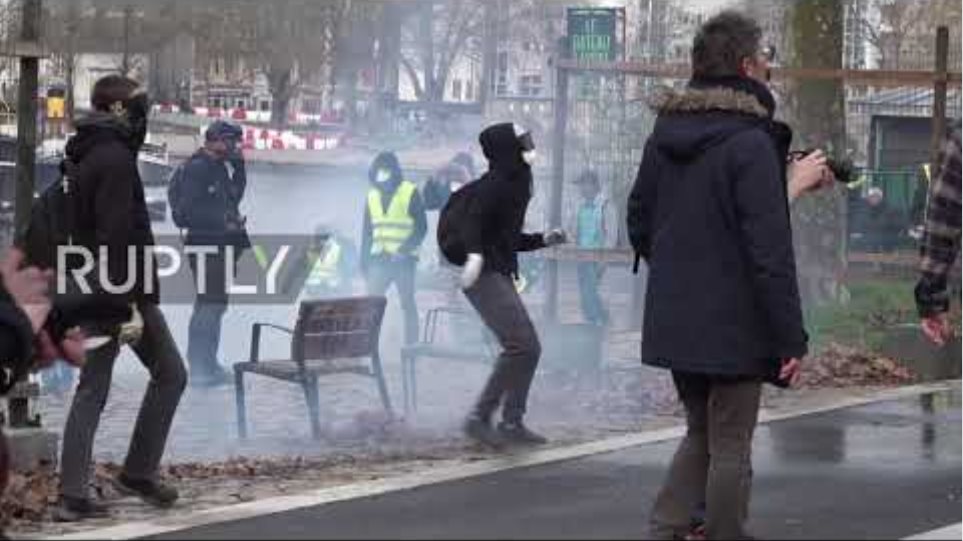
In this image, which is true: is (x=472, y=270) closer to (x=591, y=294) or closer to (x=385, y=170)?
(x=385, y=170)

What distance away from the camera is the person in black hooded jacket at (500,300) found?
10.2 metres

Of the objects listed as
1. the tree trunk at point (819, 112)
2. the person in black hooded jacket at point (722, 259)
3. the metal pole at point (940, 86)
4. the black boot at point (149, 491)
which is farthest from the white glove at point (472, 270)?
the tree trunk at point (819, 112)

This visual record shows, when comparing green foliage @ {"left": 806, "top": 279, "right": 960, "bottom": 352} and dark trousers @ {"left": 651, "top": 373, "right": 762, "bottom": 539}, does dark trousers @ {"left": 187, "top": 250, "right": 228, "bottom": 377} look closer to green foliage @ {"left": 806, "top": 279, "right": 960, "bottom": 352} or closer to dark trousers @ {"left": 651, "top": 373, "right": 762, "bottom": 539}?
green foliage @ {"left": 806, "top": 279, "right": 960, "bottom": 352}

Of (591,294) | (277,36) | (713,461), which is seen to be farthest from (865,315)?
Result: (713,461)

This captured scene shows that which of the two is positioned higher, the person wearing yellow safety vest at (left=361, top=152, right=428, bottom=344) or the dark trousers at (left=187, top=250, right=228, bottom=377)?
the person wearing yellow safety vest at (left=361, top=152, right=428, bottom=344)

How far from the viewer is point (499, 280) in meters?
10.2

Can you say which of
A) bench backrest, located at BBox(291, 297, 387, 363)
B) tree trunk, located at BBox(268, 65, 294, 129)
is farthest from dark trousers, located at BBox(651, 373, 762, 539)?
tree trunk, located at BBox(268, 65, 294, 129)

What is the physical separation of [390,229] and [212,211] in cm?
183

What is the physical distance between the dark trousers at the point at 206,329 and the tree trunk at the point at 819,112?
5263 mm

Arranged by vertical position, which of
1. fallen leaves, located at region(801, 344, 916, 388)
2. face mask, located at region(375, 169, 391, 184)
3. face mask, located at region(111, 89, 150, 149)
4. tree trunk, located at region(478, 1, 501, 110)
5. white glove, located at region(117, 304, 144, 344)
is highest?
tree trunk, located at region(478, 1, 501, 110)

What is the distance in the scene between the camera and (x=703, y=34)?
24.0ft

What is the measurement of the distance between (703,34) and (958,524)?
2.21 meters

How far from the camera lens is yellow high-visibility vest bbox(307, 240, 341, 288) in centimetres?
1566

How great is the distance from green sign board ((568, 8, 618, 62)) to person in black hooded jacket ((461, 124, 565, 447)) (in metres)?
4.94
